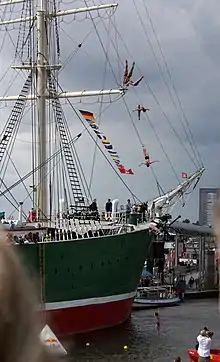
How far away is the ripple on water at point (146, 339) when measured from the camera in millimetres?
31130

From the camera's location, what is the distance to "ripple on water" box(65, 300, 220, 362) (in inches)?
1226

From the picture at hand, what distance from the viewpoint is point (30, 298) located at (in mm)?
3670

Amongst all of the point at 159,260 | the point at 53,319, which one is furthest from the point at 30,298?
the point at 159,260

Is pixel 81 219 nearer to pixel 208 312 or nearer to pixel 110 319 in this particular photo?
pixel 110 319

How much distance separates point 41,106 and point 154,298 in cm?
1792

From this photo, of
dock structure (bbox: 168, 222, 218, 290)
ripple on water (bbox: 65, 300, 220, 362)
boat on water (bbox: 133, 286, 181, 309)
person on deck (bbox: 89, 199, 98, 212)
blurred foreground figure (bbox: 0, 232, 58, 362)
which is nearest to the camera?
blurred foreground figure (bbox: 0, 232, 58, 362)

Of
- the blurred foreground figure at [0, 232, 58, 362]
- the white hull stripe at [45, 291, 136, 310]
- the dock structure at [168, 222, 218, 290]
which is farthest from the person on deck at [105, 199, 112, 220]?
the blurred foreground figure at [0, 232, 58, 362]

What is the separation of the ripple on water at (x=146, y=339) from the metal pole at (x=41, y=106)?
9.38 meters

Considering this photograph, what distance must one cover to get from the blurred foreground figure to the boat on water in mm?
46986

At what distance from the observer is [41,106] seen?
43.2 metres

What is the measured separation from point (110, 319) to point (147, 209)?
783 centimetres

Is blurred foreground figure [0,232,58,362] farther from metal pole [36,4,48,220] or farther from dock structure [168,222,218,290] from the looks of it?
dock structure [168,222,218,290]

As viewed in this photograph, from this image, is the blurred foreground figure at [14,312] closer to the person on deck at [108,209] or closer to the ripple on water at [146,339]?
the ripple on water at [146,339]

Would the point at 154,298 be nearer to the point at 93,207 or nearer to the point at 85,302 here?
the point at 93,207
